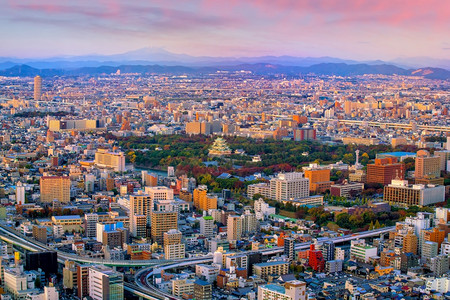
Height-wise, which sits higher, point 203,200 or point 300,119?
point 300,119

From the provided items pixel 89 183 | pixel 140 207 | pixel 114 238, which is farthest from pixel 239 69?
pixel 114 238

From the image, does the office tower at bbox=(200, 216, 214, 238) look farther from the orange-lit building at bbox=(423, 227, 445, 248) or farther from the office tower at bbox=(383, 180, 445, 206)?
the office tower at bbox=(383, 180, 445, 206)

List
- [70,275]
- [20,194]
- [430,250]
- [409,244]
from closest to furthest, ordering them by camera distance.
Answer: [70,275], [430,250], [409,244], [20,194]

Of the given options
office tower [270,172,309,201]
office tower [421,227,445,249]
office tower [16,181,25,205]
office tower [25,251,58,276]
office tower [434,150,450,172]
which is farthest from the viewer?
office tower [434,150,450,172]

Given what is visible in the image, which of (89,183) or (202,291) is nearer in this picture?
(202,291)

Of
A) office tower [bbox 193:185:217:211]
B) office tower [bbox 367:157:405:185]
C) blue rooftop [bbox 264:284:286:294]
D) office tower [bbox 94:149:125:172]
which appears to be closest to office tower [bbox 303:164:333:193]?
office tower [bbox 367:157:405:185]

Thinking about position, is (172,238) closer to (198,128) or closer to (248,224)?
(248,224)
